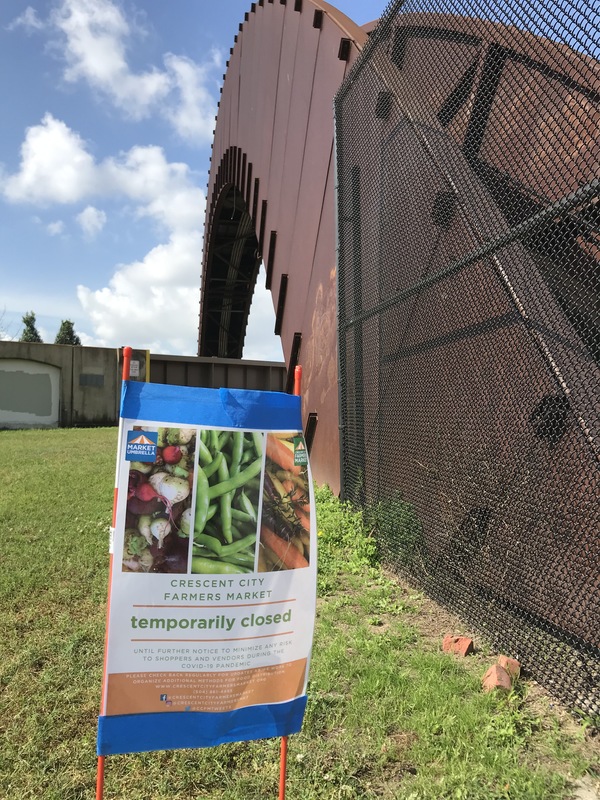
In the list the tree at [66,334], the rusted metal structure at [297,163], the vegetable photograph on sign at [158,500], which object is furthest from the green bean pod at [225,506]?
the tree at [66,334]

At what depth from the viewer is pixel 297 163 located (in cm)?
884

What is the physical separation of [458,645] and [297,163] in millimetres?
7514

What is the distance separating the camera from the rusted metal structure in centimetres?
703

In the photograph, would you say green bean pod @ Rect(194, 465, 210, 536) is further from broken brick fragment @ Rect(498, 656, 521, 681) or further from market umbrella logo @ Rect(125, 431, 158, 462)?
broken brick fragment @ Rect(498, 656, 521, 681)

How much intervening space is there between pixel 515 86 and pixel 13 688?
14.9 feet

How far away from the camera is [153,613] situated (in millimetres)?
1945

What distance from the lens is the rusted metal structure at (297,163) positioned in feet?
23.1

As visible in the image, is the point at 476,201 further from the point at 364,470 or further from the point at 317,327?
the point at 317,327

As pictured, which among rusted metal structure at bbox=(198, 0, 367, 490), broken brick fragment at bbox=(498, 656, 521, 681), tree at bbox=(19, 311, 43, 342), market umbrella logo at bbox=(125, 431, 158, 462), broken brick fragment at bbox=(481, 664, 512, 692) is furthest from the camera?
tree at bbox=(19, 311, 43, 342)

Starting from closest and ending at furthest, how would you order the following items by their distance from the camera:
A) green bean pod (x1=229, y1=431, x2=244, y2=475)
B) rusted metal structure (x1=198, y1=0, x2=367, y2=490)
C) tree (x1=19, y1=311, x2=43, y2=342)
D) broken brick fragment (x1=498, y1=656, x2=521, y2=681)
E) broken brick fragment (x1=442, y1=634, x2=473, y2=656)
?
green bean pod (x1=229, y1=431, x2=244, y2=475) → broken brick fragment (x1=498, y1=656, x2=521, y2=681) → broken brick fragment (x1=442, y1=634, x2=473, y2=656) → rusted metal structure (x1=198, y1=0, x2=367, y2=490) → tree (x1=19, y1=311, x2=43, y2=342)

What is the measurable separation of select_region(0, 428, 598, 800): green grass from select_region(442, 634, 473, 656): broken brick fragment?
0.06 meters

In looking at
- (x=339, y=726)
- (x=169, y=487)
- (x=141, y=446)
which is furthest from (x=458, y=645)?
(x=141, y=446)

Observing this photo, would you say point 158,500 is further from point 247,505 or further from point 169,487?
point 247,505

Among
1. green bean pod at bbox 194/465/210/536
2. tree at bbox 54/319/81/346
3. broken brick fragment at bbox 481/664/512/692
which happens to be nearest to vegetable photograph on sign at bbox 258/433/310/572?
green bean pod at bbox 194/465/210/536
